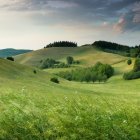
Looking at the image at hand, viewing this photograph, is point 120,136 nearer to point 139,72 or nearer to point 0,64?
point 0,64

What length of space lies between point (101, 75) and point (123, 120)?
177830 millimetres

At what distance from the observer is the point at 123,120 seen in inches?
444

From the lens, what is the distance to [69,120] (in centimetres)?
1102

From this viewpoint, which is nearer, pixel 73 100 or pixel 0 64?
pixel 73 100

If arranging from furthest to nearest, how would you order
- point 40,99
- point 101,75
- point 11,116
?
1. point 101,75
2. point 40,99
3. point 11,116

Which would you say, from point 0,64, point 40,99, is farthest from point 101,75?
point 40,99

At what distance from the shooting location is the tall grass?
36.1 ft

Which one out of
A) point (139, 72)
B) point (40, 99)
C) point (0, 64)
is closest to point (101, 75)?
point (139, 72)

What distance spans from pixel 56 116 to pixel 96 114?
3.63 ft

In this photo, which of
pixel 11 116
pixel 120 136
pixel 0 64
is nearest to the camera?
pixel 120 136

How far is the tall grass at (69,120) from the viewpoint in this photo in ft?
36.1

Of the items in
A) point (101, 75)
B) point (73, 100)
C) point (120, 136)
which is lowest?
point (101, 75)

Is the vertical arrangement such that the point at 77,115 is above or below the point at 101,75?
above

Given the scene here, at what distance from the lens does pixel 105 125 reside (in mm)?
11023
